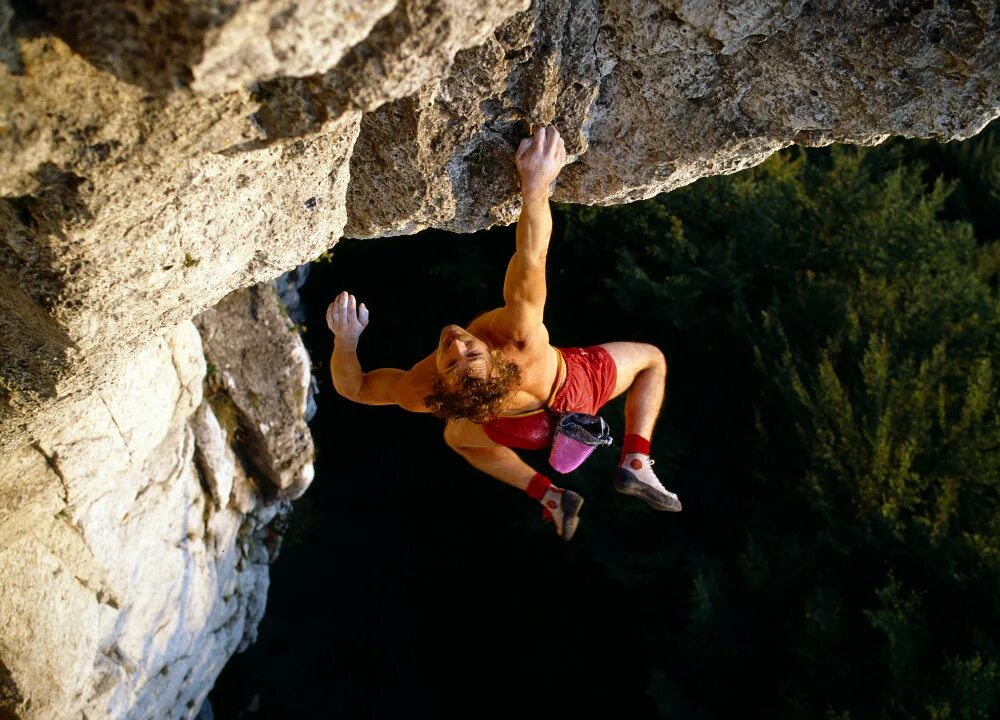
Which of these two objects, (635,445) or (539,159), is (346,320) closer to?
(539,159)

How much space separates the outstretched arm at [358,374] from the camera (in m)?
4.17

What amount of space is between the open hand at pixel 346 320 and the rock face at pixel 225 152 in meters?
0.31

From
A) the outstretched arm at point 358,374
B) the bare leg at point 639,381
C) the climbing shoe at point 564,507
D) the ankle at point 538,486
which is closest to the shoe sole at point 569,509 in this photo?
the climbing shoe at point 564,507

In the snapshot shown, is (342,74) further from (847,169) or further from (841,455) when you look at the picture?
(847,169)

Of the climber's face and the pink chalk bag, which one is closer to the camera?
the climber's face

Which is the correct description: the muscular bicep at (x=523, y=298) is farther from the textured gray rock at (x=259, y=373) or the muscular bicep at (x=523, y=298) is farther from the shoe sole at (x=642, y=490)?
the textured gray rock at (x=259, y=373)

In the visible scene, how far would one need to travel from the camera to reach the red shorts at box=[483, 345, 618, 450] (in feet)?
14.5

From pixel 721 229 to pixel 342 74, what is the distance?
7.66 metres

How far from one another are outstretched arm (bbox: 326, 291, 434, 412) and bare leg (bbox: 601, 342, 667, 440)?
84cm

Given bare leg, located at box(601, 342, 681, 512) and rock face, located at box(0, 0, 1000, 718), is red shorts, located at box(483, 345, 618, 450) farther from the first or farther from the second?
rock face, located at box(0, 0, 1000, 718)

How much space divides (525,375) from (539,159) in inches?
35.9

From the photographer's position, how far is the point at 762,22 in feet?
11.2

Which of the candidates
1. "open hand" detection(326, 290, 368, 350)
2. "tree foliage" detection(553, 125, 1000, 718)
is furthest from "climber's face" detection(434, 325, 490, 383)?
"tree foliage" detection(553, 125, 1000, 718)

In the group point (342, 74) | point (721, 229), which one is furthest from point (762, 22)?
point (721, 229)
